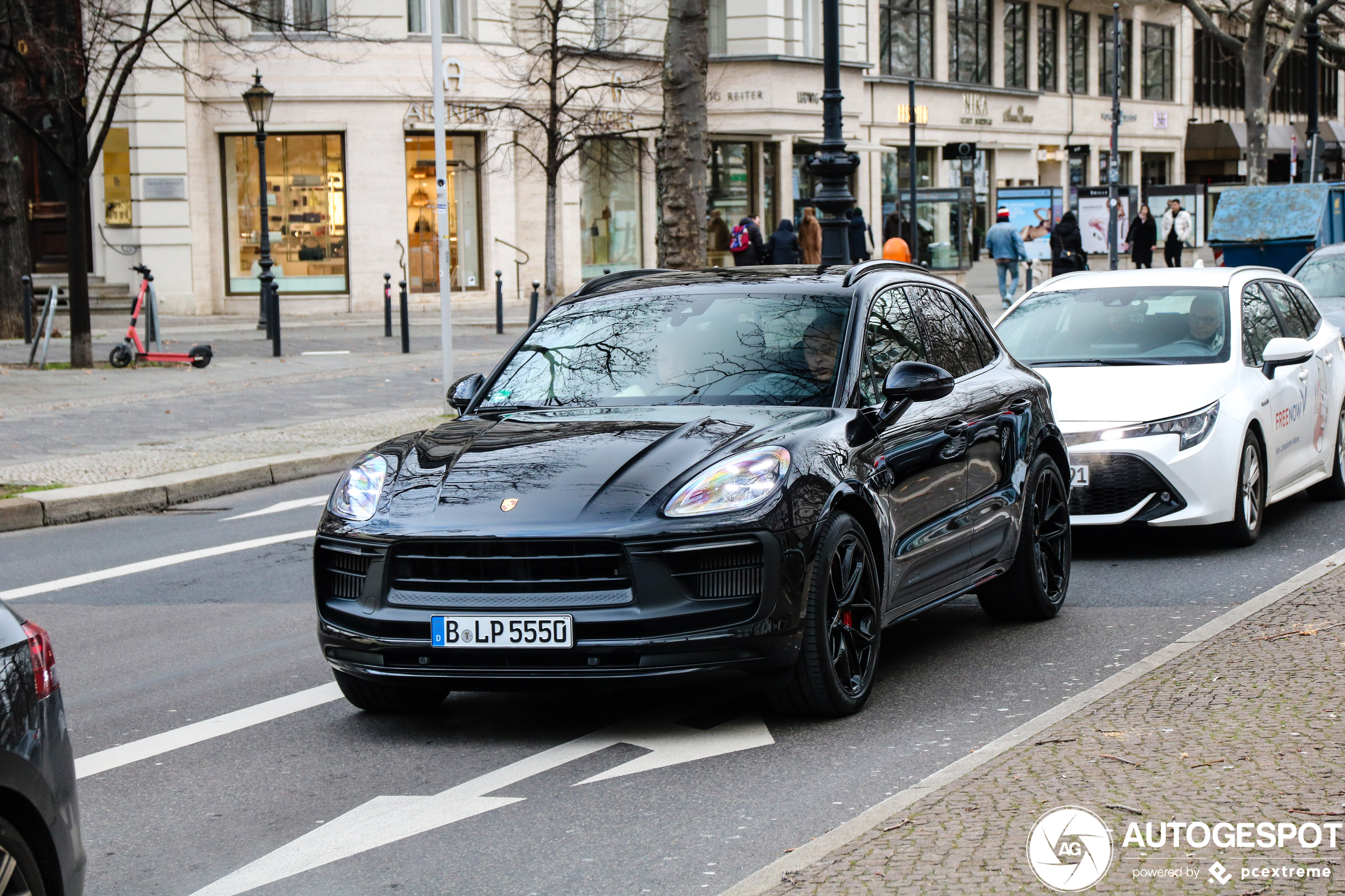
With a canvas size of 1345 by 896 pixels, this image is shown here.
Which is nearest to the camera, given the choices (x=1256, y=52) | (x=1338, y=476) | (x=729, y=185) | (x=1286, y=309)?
(x=1286, y=309)

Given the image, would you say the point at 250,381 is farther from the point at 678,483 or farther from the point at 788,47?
the point at 788,47

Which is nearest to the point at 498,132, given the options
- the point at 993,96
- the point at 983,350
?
the point at 993,96

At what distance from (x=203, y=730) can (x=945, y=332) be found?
3555 millimetres

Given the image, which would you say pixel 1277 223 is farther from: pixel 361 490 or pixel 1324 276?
pixel 361 490

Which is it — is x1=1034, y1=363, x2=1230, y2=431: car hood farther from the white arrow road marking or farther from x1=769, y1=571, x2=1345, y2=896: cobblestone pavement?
the white arrow road marking

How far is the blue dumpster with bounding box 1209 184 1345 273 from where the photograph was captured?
28828mm

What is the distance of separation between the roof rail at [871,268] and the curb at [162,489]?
6.62 meters

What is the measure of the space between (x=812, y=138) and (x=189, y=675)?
39.7 m

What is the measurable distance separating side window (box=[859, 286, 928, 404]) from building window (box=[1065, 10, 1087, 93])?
5731 centimetres

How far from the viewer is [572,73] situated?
134 ft

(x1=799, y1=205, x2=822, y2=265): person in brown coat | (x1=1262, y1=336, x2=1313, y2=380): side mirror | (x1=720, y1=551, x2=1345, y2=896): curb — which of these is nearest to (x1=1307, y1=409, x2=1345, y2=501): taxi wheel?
(x1=1262, y1=336, x2=1313, y2=380): side mirror

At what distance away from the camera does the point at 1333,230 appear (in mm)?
29188

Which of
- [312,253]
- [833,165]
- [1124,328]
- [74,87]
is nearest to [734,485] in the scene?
[1124,328]

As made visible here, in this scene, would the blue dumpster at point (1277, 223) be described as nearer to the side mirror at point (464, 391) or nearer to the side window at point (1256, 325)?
the side window at point (1256, 325)
